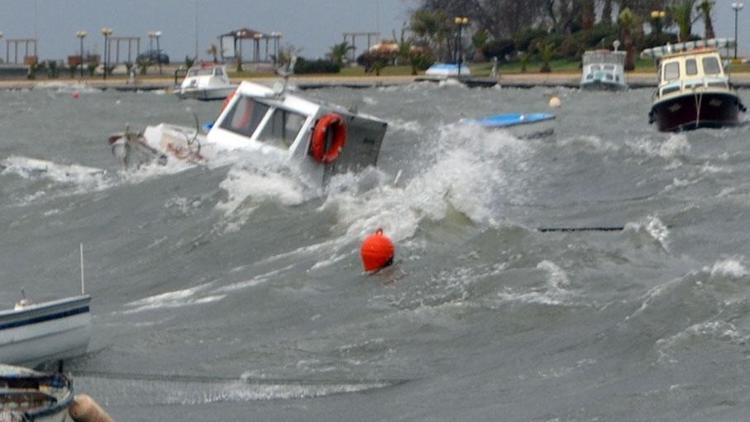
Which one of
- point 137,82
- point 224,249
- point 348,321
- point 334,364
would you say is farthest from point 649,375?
point 137,82

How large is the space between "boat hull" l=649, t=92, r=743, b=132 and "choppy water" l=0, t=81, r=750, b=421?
4.50m

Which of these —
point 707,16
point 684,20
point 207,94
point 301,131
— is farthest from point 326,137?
point 707,16

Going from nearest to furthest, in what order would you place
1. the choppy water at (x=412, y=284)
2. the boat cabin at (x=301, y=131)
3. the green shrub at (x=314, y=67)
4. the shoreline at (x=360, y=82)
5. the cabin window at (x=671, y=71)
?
the choppy water at (x=412, y=284), the boat cabin at (x=301, y=131), the cabin window at (x=671, y=71), the shoreline at (x=360, y=82), the green shrub at (x=314, y=67)

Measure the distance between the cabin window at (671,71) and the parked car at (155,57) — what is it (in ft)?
221

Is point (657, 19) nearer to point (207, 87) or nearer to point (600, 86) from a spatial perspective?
point (600, 86)

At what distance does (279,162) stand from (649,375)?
1237 cm

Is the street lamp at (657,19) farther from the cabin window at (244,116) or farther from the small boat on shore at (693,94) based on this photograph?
the cabin window at (244,116)

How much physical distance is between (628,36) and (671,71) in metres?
40.5

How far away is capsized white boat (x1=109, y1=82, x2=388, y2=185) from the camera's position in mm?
25062

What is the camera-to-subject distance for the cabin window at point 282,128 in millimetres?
25328

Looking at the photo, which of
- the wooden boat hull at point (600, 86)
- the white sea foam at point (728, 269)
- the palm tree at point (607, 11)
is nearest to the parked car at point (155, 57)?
the palm tree at point (607, 11)

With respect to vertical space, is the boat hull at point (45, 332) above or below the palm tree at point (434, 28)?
below

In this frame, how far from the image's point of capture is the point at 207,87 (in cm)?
6712

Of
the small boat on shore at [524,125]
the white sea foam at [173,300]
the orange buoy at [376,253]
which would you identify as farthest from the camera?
the small boat on shore at [524,125]
